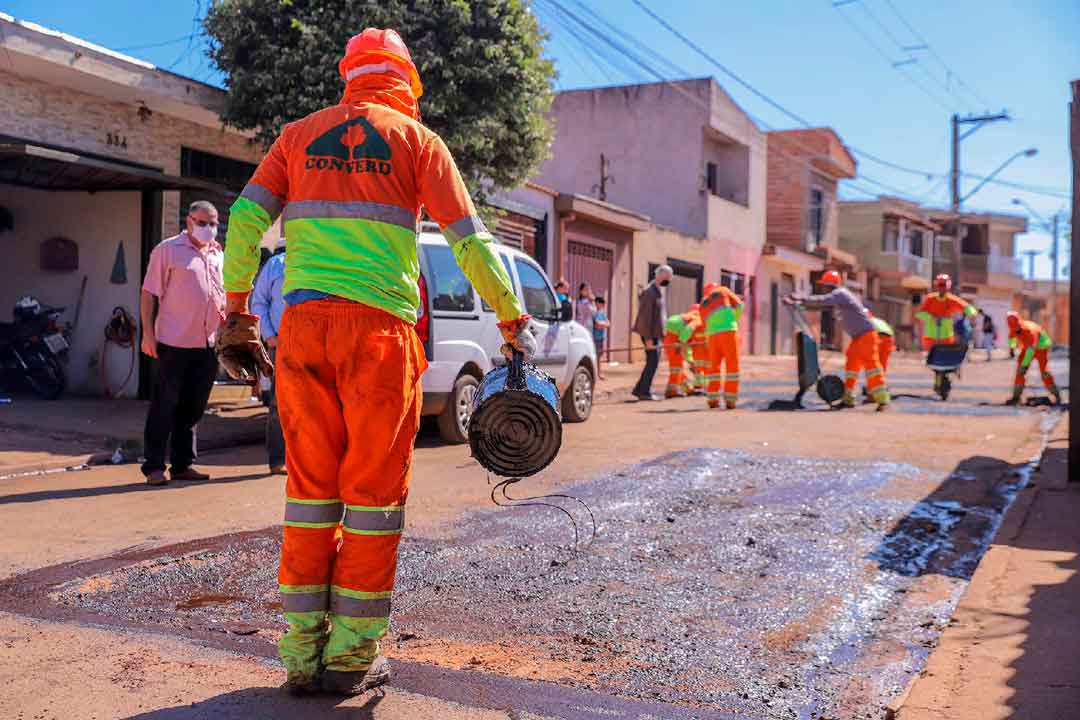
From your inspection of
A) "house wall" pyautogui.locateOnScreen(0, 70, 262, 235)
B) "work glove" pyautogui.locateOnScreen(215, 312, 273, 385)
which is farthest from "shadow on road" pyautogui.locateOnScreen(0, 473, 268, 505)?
"house wall" pyautogui.locateOnScreen(0, 70, 262, 235)

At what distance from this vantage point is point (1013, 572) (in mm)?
4621

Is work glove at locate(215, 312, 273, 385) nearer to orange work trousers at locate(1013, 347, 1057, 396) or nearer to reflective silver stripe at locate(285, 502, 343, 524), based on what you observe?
reflective silver stripe at locate(285, 502, 343, 524)

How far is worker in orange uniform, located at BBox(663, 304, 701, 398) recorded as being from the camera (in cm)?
1523

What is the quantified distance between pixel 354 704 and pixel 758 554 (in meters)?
2.66

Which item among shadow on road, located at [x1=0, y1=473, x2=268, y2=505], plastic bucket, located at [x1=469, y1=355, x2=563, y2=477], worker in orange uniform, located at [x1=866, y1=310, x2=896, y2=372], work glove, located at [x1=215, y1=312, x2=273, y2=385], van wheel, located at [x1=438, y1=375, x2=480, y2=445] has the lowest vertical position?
shadow on road, located at [x1=0, y1=473, x2=268, y2=505]

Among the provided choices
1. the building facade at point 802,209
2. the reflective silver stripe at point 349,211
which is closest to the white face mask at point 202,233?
the reflective silver stripe at point 349,211

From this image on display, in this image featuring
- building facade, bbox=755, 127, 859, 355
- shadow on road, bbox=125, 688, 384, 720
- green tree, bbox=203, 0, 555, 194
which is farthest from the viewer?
building facade, bbox=755, 127, 859, 355

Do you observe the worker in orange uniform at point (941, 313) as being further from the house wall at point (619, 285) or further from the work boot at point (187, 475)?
the work boot at point (187, 475)

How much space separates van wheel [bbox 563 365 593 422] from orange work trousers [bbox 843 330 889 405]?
4.09 m

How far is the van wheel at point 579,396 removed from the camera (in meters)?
10.9

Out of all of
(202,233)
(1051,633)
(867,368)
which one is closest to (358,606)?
(1051,633)

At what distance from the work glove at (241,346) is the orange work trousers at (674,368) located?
11776 millimetres

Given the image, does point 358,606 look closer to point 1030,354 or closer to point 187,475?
point 187,475

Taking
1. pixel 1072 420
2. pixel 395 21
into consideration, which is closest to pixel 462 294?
pixel 395 21
